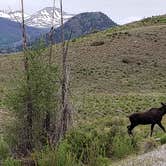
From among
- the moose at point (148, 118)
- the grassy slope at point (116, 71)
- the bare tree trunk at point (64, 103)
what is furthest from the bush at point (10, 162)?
the grassy slope at point (116, 71)

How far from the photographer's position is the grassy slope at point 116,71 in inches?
1573

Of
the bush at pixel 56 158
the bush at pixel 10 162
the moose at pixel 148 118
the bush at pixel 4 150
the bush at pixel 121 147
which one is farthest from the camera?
the moose at pixel 148 118

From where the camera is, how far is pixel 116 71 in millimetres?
58281

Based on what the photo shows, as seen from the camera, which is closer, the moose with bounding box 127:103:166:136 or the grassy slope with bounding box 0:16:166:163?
the moose with bounding box 127:103:166:136

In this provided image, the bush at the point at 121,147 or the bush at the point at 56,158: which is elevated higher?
the bush at the point at 56,158

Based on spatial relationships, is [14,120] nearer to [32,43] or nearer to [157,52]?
[32,43]

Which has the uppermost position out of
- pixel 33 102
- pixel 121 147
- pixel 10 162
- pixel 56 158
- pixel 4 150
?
pixel 33 102

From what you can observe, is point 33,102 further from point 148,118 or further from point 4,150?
point 148,118

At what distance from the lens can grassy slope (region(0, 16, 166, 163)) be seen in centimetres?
3996

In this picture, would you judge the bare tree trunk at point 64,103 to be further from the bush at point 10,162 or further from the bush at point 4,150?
the bush at point 10,162

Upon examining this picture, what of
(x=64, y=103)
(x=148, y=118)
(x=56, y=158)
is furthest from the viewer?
(x=148, y=118)

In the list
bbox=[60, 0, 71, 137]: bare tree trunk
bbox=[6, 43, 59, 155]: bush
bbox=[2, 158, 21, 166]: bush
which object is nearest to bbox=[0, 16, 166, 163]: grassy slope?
bbox=[60, 0, 71, 137]: bare tree trunk

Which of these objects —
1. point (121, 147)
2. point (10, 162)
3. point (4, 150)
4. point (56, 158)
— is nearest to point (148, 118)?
point (121, 147)

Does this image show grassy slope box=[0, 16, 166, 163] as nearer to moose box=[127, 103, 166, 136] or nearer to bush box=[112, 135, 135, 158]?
moose box=[127, 103, 166, 136]
